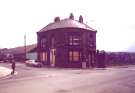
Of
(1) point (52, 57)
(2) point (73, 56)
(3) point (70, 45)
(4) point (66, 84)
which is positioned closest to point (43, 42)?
(1) point (52, 57)

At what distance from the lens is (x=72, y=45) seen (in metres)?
49.3

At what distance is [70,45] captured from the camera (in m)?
49.2

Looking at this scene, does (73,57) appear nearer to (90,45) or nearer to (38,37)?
(90,45)

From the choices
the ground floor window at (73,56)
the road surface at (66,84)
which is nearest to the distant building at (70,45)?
the ground floor window at (73,56)

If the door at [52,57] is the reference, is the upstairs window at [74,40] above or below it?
above

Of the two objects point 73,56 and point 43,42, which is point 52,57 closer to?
point 73,56

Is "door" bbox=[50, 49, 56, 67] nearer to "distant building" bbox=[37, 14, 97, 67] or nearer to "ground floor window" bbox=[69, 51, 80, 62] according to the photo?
"distant building" bbox=[37, 14, 97, 67]

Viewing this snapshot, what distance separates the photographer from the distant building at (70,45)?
48.9m

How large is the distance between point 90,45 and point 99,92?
119ft

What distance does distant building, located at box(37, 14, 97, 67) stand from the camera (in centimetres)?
4888

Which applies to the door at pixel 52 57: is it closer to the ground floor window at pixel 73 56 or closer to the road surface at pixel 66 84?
the ground floor window at pixel 73 56

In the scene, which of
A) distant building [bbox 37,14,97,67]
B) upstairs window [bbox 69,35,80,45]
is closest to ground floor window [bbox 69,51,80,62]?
distant building [bbox 37,14,97,67]

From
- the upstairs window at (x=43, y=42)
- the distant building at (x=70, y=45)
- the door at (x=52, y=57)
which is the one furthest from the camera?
the upstairs window at (x=43, y=42)

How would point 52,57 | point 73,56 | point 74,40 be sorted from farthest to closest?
point 52,57 < point 74,40 < point 73,56
